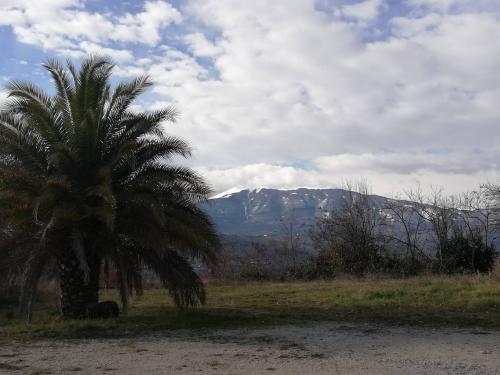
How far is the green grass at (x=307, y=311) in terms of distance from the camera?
40.2ft

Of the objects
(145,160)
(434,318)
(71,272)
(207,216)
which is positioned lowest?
(434,318)

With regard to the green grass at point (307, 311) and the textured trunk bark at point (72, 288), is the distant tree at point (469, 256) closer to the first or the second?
the green grass at point (307, 311)

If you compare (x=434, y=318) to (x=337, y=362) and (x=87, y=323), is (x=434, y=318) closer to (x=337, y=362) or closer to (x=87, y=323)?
(x=337, y=362)

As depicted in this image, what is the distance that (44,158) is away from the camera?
1350 centimetres

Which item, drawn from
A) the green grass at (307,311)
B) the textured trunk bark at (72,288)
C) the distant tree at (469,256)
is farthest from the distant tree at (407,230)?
the textured trunk bark at (72,288)

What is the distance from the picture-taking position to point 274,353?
29.6ft

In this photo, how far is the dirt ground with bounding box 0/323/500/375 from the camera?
25.7 feet

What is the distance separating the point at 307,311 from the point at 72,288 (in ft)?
19.5

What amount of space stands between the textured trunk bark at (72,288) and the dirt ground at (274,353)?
301 cm

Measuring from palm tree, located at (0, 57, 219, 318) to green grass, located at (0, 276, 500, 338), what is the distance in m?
0.93

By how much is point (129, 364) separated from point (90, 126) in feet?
22.3

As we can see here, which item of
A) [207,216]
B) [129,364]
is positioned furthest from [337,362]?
[207,216]

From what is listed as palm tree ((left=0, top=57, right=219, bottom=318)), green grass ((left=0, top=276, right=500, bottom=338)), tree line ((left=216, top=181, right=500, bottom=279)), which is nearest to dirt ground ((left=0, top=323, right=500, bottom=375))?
green grass ((left=0, top=276, right=500, bottom=338))

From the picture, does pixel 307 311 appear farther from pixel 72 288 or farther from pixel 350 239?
pixel 350 239
